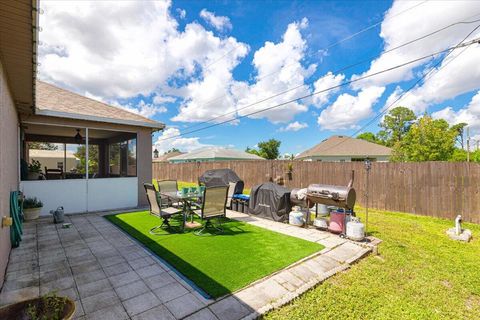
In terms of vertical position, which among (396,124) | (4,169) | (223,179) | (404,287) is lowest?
(404,287)

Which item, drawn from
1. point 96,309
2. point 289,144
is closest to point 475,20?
point 96,309

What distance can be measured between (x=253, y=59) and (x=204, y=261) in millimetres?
11452

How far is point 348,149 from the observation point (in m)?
22.4

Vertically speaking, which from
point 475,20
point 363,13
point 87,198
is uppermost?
point 363,13

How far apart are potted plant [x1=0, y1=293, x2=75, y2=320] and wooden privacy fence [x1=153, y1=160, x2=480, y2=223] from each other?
942cm

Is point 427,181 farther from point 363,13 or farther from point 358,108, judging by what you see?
point 358,108

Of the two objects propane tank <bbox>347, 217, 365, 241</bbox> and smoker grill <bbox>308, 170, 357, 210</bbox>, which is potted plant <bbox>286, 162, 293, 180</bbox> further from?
propane tank <bbox>347, 217, 365, 241</bbox>

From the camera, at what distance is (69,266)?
3.51 m

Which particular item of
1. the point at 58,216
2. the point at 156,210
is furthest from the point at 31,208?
the point at 156,210

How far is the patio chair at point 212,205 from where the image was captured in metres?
5.05

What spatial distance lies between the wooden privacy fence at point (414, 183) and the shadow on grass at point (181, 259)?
5528mm

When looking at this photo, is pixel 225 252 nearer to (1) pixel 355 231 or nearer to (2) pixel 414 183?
(1) pixel 355 231

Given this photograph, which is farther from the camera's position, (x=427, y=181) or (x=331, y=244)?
(x=427, y=181)

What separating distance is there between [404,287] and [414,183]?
584 centimetres
